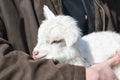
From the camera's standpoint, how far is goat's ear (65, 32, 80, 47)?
302cm

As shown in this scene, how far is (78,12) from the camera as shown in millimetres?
3727

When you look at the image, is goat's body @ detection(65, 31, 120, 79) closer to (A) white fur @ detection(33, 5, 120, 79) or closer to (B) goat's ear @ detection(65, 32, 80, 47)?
(A) white fur @ detection(33, 5, 120, 79)

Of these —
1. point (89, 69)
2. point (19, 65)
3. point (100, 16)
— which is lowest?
point (100, 16)

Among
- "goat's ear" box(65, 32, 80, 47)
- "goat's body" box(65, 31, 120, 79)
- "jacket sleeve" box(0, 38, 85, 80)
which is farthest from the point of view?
"goat's body" box(65, 31, 120, 79)

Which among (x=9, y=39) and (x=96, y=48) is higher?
(x=9, y=39)

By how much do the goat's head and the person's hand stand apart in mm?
286

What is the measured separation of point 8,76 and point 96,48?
2.94 feet

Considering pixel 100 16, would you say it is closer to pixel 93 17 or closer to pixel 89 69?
pixel 93 17

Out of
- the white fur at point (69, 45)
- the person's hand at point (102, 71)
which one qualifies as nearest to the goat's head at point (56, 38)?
the white fur at point (69, 45)

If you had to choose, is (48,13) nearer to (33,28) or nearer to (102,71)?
(33,28)

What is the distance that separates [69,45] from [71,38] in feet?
0.17

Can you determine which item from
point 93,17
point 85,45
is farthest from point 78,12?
point 85,45

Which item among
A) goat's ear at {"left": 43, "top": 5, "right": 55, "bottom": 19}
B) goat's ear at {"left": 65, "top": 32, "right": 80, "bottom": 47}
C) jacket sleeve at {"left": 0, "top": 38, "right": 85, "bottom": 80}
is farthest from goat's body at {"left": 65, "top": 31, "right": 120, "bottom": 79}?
jacket sleeve at {"left": 0, "top": 38, "right": 85, "bottom": 80}

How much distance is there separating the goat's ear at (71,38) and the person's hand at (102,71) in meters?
0.26
